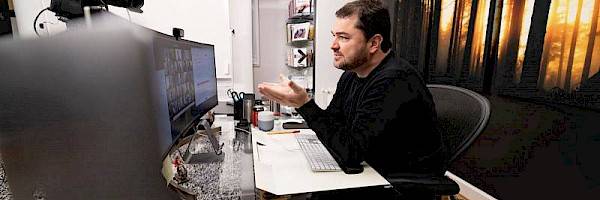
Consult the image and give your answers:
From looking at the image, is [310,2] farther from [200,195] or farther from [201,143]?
[200,195]

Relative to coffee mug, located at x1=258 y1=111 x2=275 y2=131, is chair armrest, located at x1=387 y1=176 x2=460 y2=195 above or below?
below

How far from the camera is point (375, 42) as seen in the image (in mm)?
1148

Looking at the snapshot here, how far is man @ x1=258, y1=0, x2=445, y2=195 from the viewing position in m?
0.96

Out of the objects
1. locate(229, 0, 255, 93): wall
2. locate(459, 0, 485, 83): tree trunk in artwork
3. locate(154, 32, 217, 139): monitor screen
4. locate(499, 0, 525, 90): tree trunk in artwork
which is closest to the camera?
locate(154, 32, 217, 139): monitor screen

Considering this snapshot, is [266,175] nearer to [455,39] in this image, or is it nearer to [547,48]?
[547,48]

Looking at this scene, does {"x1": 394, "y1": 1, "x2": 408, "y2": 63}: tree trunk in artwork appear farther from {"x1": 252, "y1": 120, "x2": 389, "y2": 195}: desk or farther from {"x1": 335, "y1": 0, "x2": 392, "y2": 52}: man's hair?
{"x1": 252, "y1": 120, "x2": 389, "y2": 195}: desk

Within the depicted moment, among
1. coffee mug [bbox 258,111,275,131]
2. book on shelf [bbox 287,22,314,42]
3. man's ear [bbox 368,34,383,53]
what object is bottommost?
coffee mug [bbox 258,111,275,131]

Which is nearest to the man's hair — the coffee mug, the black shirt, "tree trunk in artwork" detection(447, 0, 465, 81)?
the black shirt

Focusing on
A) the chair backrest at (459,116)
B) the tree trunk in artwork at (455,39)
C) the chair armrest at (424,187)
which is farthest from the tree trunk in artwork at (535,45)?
A: the chair armrest at (424,187)

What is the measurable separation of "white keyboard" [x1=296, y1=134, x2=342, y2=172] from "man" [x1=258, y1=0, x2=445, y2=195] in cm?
3

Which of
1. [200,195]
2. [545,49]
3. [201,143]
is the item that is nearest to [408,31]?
[545,49]

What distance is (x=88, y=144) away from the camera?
222mm

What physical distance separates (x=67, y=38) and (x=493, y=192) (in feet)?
7.37

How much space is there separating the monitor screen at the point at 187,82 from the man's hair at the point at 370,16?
56 centimetres
